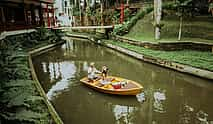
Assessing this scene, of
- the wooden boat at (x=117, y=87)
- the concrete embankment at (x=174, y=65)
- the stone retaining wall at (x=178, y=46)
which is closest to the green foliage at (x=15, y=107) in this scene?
the wooden boat at (x=117, y=87)

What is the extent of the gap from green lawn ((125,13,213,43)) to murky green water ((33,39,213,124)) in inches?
→ 193

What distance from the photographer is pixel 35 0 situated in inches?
770

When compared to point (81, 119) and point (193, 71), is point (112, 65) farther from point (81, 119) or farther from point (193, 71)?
point (81, 119)

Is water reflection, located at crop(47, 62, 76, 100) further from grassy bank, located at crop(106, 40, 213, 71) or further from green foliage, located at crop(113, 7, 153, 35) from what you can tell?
green foliage, located at crop(113, 7, 153, 35)

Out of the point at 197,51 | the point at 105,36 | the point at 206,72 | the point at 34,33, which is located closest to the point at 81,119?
the point at 206,72

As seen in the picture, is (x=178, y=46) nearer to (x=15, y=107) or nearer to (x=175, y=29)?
(x=175, y=29)

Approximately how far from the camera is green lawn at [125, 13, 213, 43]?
51.5 feet

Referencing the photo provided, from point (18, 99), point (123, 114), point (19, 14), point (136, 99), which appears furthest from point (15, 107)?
point (19, 14)

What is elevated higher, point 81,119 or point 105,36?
point 105,36

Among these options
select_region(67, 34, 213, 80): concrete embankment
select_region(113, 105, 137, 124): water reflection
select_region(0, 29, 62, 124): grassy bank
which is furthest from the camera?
select_region(67, 34, 213, 80): concrete embankment

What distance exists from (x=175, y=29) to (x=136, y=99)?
432 inches

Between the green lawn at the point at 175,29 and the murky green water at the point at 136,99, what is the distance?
16.1 ft

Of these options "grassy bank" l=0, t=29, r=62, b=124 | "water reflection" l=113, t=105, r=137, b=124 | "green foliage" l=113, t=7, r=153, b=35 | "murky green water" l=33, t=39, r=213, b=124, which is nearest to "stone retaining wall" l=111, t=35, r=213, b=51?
"murky green water" l=33, t=39, r=213, b=124

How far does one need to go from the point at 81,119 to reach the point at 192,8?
1251 cm
